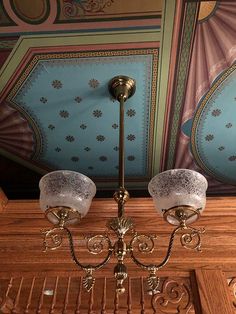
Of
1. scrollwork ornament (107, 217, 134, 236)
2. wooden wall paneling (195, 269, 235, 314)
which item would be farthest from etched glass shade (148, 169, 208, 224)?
wooden wall paneling (195, 269, 235, 314)

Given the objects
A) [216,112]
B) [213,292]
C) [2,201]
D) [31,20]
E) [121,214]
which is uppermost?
[216,112]

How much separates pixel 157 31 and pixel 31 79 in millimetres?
921

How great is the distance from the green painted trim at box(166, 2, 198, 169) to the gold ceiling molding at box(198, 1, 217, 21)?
33 mm

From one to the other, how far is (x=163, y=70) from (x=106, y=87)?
1.36ft

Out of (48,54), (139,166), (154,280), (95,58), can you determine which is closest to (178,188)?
(154,280)

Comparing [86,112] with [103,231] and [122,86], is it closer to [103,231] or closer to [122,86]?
[122,86]

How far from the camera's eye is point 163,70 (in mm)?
2289

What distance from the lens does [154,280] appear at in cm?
165

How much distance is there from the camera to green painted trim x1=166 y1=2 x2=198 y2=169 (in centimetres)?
201

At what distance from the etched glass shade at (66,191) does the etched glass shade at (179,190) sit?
37 centimetres

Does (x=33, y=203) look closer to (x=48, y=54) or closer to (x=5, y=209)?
(x=5, y=209)

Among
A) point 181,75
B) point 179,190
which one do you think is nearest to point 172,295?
point 179,190

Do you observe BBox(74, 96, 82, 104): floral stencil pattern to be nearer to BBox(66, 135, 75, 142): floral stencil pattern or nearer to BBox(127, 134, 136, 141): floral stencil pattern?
BBox(66, 135, 75, 142): floral stencil pattern

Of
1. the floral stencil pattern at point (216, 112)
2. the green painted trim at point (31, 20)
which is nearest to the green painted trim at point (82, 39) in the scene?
the green painted trim at point (31, 20)
